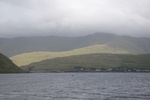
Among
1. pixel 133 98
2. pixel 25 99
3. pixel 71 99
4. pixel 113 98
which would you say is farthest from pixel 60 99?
pixel 133 98

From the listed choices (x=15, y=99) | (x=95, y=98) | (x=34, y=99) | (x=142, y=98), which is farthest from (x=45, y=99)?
(x=142, y=98)

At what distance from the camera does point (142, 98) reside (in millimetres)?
90938

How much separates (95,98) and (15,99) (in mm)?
23714

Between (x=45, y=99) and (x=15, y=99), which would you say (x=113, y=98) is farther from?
(x=15, y=99)

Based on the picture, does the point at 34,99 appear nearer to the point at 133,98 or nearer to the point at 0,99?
the point at 0,99

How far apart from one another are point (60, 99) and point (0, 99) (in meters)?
17.5

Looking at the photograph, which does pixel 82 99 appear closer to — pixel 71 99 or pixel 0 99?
pixel 71 99

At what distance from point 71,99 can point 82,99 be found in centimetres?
319

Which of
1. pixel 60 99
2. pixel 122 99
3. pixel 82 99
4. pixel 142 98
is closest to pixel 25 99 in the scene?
pixel 60 99

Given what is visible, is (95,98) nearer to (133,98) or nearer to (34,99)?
(133,98)

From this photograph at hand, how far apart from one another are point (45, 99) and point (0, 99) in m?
13.1

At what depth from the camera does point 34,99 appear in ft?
287

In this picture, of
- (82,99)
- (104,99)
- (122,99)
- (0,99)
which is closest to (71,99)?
(82,99)

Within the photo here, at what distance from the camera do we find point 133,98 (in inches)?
3583
